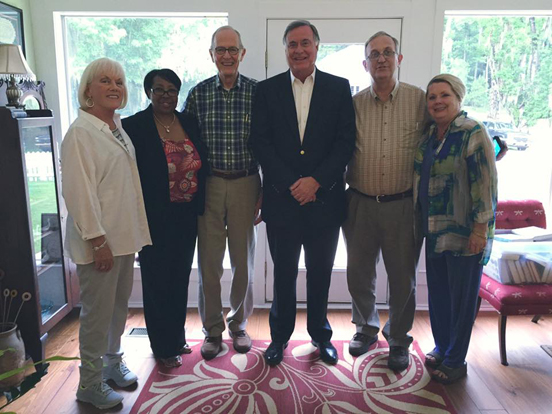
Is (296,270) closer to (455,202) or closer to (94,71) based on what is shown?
(455,202)

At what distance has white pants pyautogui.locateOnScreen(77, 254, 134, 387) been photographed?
1.99 metres

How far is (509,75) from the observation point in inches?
123

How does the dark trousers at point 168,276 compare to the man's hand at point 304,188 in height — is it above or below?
below

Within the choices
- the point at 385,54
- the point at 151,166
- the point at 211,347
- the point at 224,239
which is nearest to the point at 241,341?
the point at 211,347

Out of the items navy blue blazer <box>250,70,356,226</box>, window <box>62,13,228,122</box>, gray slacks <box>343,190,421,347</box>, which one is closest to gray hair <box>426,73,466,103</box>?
navy blue blazer <box>250,70,356,226</box>

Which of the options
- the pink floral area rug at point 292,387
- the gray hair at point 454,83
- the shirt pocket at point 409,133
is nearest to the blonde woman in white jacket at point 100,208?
the pink floral area rug at point 292,387

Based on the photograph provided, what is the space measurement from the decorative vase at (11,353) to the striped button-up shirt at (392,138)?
1.95 meters

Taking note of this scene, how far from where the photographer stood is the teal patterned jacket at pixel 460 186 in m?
2.06

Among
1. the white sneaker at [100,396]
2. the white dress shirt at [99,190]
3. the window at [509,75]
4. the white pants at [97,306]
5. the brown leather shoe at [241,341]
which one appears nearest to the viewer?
the white dress shirt at [99,190]

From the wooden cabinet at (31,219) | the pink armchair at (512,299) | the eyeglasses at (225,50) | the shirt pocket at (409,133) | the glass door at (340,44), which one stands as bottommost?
the pink armchair at (512,299)

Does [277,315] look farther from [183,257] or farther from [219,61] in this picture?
[219,61]

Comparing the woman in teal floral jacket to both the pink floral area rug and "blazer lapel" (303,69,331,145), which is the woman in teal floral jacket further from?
"blazer lapel" (303,69,331,145)

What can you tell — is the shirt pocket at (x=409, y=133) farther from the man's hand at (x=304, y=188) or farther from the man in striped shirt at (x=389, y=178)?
the man's hand at (x=304, y=188)

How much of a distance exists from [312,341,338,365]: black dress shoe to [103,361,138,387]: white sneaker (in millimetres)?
Answer: 1005
